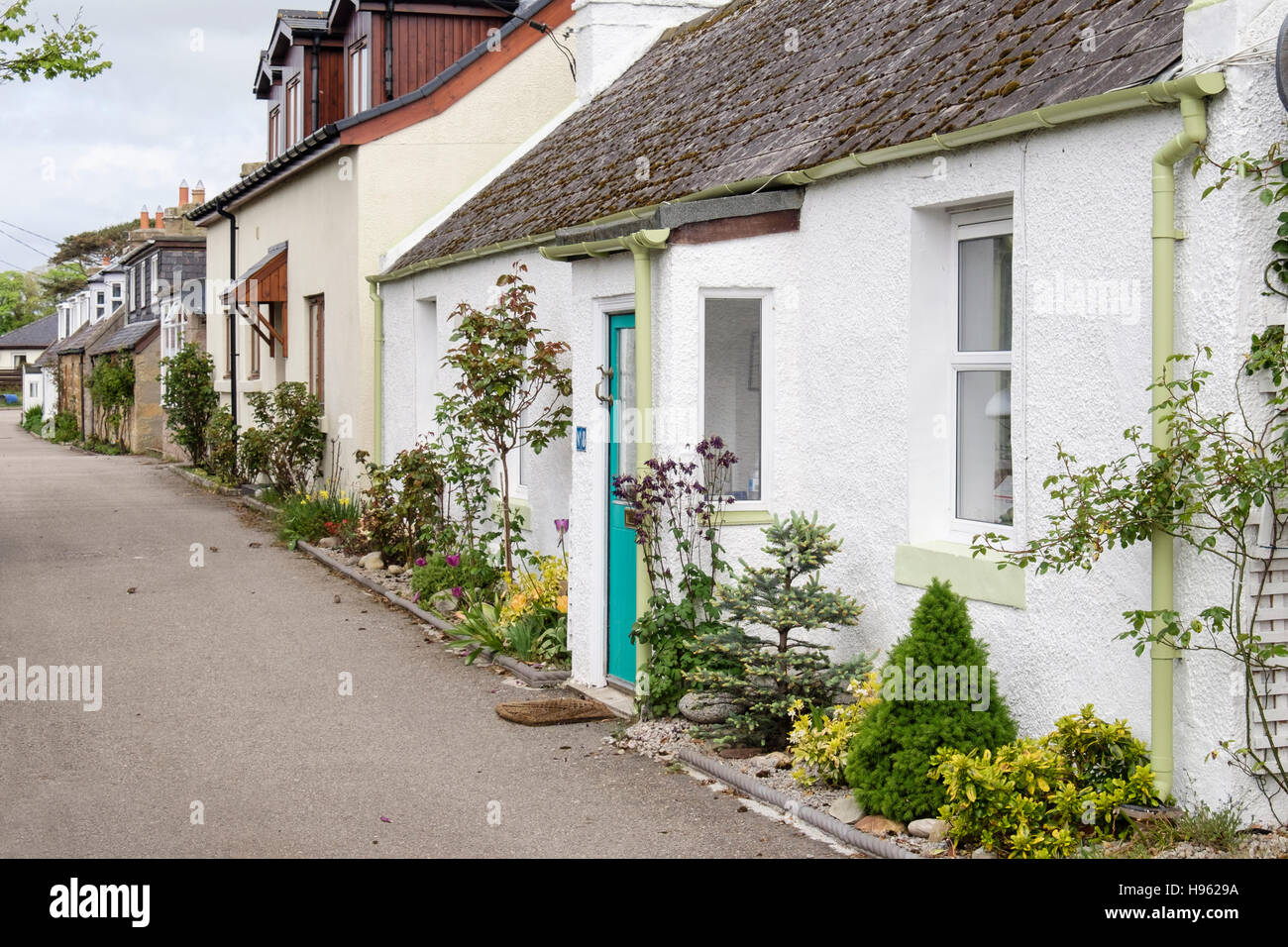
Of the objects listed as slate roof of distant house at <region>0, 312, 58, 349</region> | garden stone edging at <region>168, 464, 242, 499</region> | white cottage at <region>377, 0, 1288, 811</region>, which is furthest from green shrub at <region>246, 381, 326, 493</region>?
slate roof of distant house at <region>0, 312, 58, 349</region>

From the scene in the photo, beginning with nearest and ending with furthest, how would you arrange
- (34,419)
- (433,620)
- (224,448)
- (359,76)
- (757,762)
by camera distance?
(757,762)
(433,620)
(359,76)
(224,448)
(34,419)

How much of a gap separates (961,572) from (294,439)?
13807 millimetres

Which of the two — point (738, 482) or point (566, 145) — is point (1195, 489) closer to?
point (738, 482)

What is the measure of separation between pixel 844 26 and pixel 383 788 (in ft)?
20.8

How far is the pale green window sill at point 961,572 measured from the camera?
21.8 feet

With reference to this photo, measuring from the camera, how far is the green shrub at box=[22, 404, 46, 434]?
55731 millimetres

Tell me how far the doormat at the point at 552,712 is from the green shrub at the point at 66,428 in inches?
1564

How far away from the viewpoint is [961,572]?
22.8 ft

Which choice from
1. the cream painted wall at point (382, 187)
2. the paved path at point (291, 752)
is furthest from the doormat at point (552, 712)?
the cream painted wall at point (382, 187)

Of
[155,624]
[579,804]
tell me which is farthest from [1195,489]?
[155,624]

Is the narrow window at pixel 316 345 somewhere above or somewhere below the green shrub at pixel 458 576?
above

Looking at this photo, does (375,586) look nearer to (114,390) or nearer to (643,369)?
(643,369)

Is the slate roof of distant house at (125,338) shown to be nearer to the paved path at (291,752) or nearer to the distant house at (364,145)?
the distant house at (364,145)

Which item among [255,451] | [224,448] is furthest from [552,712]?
[224,448]
